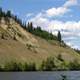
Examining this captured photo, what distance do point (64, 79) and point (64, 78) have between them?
0.19 meters

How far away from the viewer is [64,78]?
7119cm

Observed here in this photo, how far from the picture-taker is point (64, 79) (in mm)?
71188
